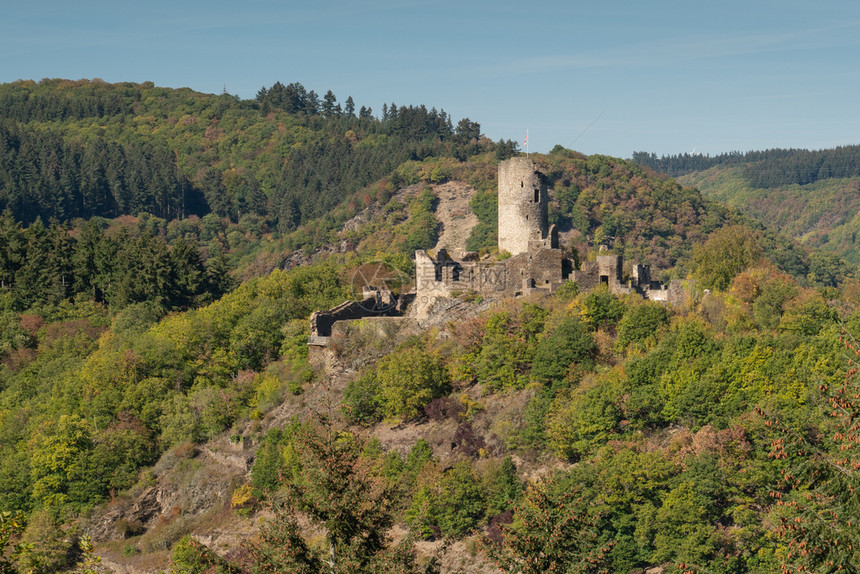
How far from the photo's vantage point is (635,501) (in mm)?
41125

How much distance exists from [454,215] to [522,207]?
297 ft

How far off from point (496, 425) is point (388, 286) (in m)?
17.2

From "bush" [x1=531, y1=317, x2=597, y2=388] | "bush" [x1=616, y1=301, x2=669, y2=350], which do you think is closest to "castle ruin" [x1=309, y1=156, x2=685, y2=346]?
"bush" [x1=616, y1=301, x2=669, y2=350]

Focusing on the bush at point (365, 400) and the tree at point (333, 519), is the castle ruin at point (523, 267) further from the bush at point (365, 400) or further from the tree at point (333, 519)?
the tree at point (333, 519)

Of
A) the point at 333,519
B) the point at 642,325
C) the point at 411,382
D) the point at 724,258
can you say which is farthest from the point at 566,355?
the point at 333,519

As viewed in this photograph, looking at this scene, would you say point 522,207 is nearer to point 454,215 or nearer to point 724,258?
point 724,258

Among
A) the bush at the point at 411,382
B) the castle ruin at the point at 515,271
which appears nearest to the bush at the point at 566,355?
the castle ruin at the point at 515,271

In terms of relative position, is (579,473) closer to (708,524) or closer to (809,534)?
(708,524)

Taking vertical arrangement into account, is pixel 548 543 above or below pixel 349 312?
below

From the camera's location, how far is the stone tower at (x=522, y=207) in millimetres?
53906

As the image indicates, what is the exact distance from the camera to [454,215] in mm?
144375

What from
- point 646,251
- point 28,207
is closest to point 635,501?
point 646,251

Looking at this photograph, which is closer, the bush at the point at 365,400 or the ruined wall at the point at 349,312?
the bush at the point at 365,400

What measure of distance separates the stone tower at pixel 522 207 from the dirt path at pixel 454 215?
77.8m
